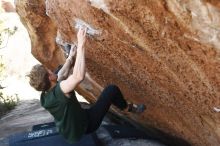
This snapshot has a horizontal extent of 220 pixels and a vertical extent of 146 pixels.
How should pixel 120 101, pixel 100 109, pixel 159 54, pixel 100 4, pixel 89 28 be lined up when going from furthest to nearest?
pixel 120 101 < pixel 100 109 < pixel 89 28 < pixel 159 54 < pixel 100 4

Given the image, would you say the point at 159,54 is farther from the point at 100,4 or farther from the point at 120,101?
the point at 120,101

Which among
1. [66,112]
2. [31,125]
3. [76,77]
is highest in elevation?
[76,77]

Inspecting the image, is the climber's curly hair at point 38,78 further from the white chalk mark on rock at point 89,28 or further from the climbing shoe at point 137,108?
the climbing shoe at point 137,108

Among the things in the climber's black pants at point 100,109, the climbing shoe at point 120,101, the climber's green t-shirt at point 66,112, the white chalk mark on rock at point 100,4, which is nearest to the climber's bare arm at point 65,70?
the climber's green t-shirt at point 66,112

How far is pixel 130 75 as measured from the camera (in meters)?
7.22

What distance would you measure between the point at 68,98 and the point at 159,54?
134 centimetres

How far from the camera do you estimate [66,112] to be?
6176mm

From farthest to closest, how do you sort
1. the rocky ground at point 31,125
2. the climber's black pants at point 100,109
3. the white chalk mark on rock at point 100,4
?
the rocky ground at point 31,125
the climber's black pants at point 100,109
the white chalk mark on rock at point 100,4

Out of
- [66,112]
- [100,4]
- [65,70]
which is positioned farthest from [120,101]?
[100,4]

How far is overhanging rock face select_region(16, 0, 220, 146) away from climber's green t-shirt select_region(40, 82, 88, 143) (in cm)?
108

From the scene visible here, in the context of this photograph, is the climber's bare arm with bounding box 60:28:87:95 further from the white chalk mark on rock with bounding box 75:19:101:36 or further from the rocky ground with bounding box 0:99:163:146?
the rocky ground with bounding box 0:99:163:146

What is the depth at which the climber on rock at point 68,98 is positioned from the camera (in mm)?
5879

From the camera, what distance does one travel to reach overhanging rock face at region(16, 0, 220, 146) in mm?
4969

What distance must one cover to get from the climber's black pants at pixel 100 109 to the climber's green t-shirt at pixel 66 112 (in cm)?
17
